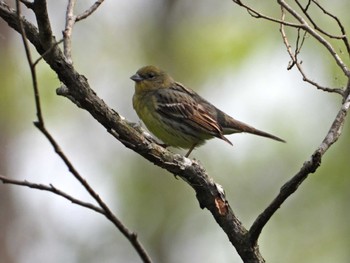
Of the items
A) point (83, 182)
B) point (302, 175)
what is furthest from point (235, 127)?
point (83, 182)

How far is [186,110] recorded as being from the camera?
31.4ft

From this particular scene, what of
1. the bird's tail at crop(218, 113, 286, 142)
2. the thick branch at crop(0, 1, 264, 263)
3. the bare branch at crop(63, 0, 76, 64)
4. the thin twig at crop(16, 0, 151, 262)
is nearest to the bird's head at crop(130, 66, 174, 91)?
the bird's tail at crop(218, 113, 286, 142)

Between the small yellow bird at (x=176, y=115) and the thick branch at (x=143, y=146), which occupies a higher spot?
the small yellow bird at (x=176, y=115)

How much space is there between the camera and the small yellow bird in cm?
904

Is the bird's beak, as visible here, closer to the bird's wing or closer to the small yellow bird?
the small yellow bird

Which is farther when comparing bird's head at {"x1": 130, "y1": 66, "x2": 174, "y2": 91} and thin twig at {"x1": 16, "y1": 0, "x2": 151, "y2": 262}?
bird's head at {"x1": 130, "y1": 66, "x2": 174, "y2": 91}

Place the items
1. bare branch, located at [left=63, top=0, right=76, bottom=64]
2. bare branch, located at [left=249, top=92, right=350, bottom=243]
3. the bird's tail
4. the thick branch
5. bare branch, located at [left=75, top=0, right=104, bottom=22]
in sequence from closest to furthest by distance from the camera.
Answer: bare branch, located at [left=249, top=92, right=350, bottom=243]
the thick branch
bare branch, located at [left=63, top=0, right=76, bottom=64]
bare branch, located at [left=75, top=0, right=104, bottom=22]
the bird's tail

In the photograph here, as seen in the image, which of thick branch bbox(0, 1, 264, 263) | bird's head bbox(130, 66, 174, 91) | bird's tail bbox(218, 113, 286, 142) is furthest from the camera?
bird's head bbox(130, 66, 174, 91)

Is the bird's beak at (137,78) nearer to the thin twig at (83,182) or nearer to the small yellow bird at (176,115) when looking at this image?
the small yellow bird at (176,115)

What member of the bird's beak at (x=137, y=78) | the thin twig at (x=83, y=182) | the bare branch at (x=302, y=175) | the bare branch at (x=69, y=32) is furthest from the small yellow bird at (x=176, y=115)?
the thin twig at (x=83, y=182)

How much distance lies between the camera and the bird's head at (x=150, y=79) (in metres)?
9.62

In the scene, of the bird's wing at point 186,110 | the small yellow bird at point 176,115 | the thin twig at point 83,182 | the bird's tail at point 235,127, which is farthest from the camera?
the bird's tail at point 235,127

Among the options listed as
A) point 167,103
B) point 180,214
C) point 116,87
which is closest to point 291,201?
point 180,214

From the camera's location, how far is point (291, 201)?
55.6ft
